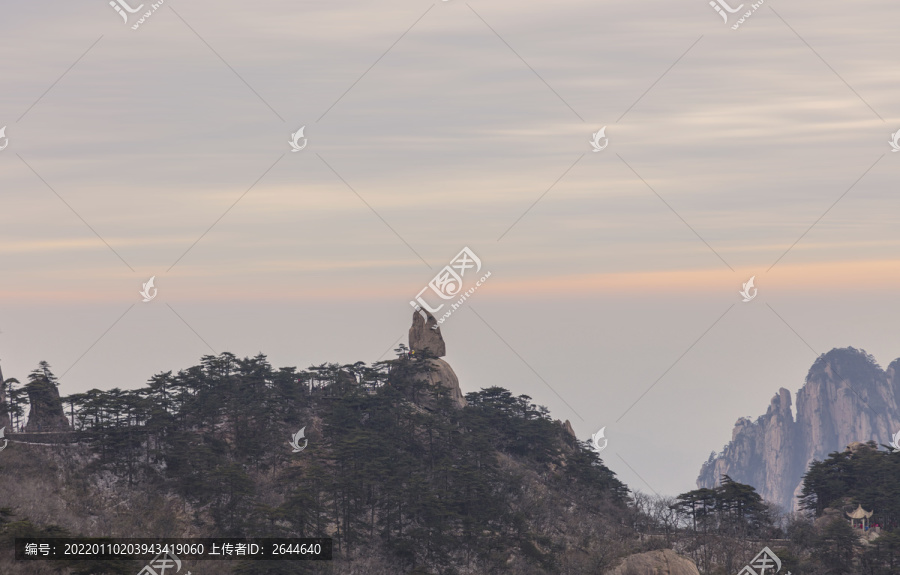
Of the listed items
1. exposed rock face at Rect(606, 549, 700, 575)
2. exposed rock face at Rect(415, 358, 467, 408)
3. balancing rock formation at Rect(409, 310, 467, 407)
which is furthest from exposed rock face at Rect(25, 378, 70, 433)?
exposed rock face at Rect(606, 549, 700, 575)

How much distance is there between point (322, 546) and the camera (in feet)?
244

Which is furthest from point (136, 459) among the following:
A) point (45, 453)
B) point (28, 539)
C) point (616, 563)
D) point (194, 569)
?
point (616, 563)

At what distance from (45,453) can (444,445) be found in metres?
→ 35.8

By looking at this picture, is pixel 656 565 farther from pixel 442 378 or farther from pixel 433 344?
pixel 433 344

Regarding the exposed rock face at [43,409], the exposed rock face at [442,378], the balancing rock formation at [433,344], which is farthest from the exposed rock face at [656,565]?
the exposed rock face at [43,409]

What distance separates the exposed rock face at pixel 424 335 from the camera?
105562 mm

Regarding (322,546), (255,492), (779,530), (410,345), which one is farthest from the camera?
(410,345)

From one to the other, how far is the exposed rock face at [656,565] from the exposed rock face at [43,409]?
51.3m

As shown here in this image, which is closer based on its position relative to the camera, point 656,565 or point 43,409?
point 656,565

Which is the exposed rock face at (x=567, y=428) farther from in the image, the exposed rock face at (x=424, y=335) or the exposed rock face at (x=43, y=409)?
the exposed rock face at (x=43, y=409)

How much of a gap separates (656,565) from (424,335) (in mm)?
40720

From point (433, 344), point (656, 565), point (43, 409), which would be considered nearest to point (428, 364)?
point (433, 344)

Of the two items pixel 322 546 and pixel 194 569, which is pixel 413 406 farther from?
pixel 194 569

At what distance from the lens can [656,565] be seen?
240ft
